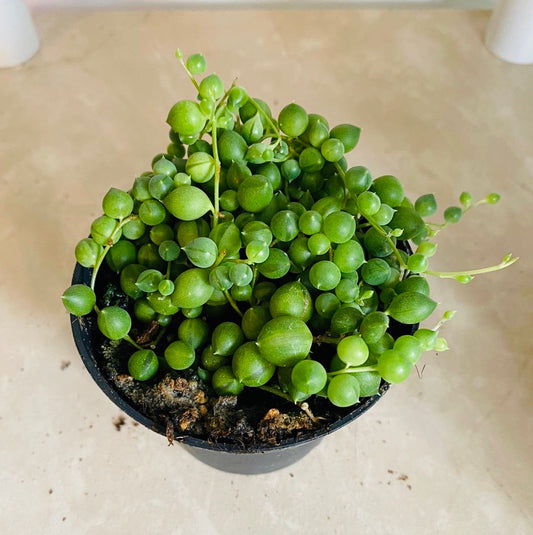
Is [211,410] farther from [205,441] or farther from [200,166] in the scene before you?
[200,166]

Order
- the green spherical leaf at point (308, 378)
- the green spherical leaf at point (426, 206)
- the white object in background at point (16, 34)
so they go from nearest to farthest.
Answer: the green spherical leaf at point (308, 378) < the green spherical leaf at point (426, 206) < the white object in background at point (16, 34)

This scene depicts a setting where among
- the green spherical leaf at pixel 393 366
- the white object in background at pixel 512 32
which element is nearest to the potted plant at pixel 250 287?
the green spherical leaf at pixel 393 366

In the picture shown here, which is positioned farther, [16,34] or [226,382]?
[16,34]

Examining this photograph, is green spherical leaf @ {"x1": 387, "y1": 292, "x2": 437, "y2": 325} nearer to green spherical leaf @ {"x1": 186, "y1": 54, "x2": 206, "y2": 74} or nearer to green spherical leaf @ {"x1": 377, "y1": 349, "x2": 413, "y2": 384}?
green spherical leaf @ {"x1": 377, "y1": 349, "x2": 413, "y2": 384}


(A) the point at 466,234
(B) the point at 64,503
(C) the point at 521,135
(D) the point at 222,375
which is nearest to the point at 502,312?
(A) the point at 466,234

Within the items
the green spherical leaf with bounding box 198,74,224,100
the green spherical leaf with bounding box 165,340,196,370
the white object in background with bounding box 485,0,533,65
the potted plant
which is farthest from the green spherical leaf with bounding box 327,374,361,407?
the white object in background with bounding box 485,0,533,65

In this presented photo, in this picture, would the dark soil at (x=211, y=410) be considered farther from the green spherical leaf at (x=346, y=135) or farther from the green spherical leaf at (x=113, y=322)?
the green spherical leaf at (x=346, y=135)

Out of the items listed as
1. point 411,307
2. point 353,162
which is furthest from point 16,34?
point 411,307

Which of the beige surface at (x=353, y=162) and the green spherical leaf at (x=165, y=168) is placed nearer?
the green spherical leaf at (x=165, y=168)
